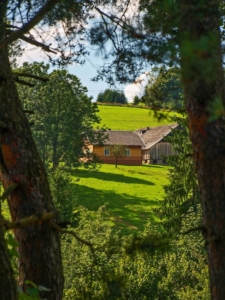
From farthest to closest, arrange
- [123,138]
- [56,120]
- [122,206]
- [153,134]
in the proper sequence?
[153,134] → [123,138] → [56,120] → [122,206]

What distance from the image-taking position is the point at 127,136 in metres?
73.4

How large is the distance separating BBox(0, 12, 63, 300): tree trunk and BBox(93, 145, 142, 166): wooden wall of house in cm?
6041

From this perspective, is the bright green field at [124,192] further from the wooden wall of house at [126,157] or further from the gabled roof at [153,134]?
the gabled roof at [153,134]

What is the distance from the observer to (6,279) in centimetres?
359

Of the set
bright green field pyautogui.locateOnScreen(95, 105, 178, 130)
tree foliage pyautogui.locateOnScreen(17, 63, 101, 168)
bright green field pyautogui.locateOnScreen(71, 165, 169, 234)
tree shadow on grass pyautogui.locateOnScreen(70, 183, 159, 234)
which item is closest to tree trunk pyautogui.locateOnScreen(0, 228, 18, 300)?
bright green field pyautogui.locateOnScreen(71, 165, 169, 234)

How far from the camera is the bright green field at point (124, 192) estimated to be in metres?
42.6

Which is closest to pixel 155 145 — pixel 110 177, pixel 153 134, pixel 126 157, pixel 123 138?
pixel 153 134

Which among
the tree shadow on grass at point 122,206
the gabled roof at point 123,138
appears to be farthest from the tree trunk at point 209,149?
the gabled roof at point 123,138

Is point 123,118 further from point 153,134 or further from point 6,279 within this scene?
point 6,279

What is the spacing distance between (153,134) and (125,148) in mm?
8365

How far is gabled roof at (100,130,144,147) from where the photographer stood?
233 ft

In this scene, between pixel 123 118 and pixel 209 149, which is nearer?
pixel 209 149

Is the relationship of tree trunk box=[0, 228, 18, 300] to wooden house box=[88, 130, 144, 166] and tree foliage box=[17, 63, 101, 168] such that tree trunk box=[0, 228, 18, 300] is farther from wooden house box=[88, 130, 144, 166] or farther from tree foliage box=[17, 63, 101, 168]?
wooden house box=[88, 130, 144, 166]

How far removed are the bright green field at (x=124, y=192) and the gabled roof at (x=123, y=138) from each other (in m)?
7.18
